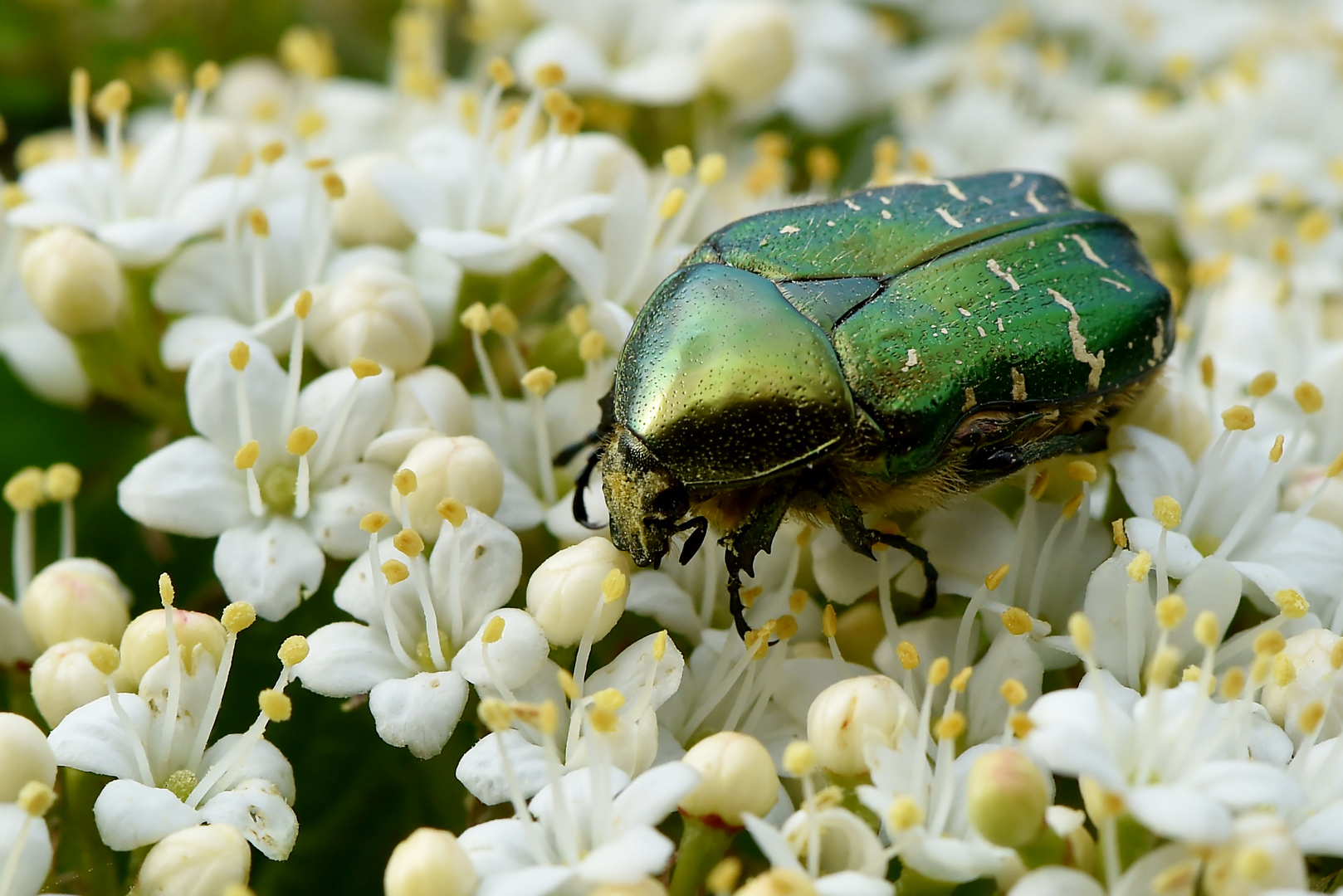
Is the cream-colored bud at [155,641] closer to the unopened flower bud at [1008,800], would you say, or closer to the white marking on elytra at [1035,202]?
the unopened flower bud at [1008,800]

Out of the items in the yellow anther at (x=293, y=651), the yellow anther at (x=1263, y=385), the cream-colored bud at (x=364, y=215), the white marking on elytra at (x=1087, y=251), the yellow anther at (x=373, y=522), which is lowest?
the yellow anther at (x=293, y=651)

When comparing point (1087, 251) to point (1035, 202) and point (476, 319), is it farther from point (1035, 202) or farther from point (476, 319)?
point (476, 319)

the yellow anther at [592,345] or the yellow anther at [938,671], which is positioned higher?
the yellow anther at [592,345]

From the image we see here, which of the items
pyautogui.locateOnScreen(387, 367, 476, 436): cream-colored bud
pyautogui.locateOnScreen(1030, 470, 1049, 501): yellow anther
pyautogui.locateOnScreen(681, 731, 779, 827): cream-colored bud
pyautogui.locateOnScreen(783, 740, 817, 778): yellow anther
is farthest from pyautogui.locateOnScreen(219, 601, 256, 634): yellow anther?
pyautogui.locateOnScreen(1030, 470, 1049, 501): yellow anther

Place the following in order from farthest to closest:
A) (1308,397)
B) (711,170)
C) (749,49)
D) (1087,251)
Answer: (749,49) → (711,170) → (1308,397) → (1087,251)

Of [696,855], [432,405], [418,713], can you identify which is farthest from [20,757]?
[696,855]

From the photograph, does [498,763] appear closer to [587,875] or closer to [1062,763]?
[587,875]

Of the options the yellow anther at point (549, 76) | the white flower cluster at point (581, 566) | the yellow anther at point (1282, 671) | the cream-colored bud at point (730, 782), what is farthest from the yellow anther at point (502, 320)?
the yellow anther at point (1282, 671)
